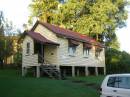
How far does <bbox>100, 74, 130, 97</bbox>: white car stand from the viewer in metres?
15.2

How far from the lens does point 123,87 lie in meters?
15.4

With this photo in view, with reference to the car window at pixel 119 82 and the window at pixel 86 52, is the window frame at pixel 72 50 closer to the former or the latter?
the window at pixel 86 52

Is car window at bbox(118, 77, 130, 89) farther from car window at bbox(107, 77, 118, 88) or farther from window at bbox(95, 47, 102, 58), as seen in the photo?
window at bbox(95, 47, 102, 58)

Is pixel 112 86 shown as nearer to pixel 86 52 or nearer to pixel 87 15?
pixel 86 52

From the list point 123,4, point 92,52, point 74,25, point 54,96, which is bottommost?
point 54,96

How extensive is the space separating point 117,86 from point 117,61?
1536 inches

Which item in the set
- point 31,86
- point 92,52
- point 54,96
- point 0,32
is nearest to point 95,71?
point 92,52

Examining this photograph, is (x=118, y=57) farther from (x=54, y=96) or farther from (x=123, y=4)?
(x=54, y=96)

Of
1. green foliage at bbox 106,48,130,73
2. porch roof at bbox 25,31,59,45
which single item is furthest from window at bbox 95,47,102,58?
porch roof at bbox 25,31,59,45

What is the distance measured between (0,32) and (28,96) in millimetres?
37266

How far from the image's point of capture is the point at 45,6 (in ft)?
196

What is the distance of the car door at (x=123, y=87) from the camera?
15.1 m

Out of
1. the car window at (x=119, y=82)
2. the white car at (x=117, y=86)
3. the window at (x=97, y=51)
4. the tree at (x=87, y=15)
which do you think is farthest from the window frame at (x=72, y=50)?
the car window at (x=119, y=82)

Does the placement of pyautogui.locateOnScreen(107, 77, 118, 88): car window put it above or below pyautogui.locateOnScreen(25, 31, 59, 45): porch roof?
below
